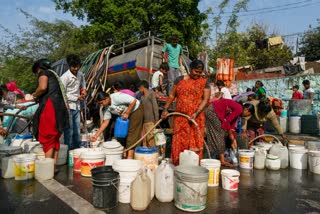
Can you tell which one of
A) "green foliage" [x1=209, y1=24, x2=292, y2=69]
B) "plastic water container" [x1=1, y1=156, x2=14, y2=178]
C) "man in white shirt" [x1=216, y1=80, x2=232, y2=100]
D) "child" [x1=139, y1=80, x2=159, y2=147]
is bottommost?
"plastic water container" [x1=1, y1=156, x2=14, y2=178]

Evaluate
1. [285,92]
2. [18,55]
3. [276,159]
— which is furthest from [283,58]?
[18,55]

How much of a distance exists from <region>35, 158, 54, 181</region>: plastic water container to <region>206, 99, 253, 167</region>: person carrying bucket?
2985 mm

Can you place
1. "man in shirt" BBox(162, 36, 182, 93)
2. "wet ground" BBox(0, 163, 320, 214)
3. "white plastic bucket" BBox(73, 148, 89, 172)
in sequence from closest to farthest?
"wet ground" BBox(0, 163, 320, 214) → "white plastic bucket" BBox(73, 148, 89, 172) → "man in shirt" BBox(162, 36, 182, 93)

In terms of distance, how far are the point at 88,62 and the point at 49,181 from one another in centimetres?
833

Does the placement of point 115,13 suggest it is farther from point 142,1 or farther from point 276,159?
point 276,159

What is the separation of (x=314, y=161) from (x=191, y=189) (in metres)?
3.10

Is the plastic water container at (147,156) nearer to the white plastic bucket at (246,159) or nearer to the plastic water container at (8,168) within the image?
the white plastic bucket at (246,159)

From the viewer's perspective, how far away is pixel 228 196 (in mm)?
3510

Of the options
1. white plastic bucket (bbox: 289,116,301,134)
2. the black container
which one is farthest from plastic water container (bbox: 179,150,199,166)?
white plastic bucket (bbox: 289,116,301,134)

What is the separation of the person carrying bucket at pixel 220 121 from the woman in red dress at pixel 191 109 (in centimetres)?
80

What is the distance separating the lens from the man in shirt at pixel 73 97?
510 cm

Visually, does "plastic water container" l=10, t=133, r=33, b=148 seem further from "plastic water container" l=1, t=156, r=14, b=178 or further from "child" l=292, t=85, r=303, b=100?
"child" l=292, t=85, r=303, b=100

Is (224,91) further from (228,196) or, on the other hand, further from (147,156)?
(228,196)

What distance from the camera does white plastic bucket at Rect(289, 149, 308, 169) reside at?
5.02 meters
